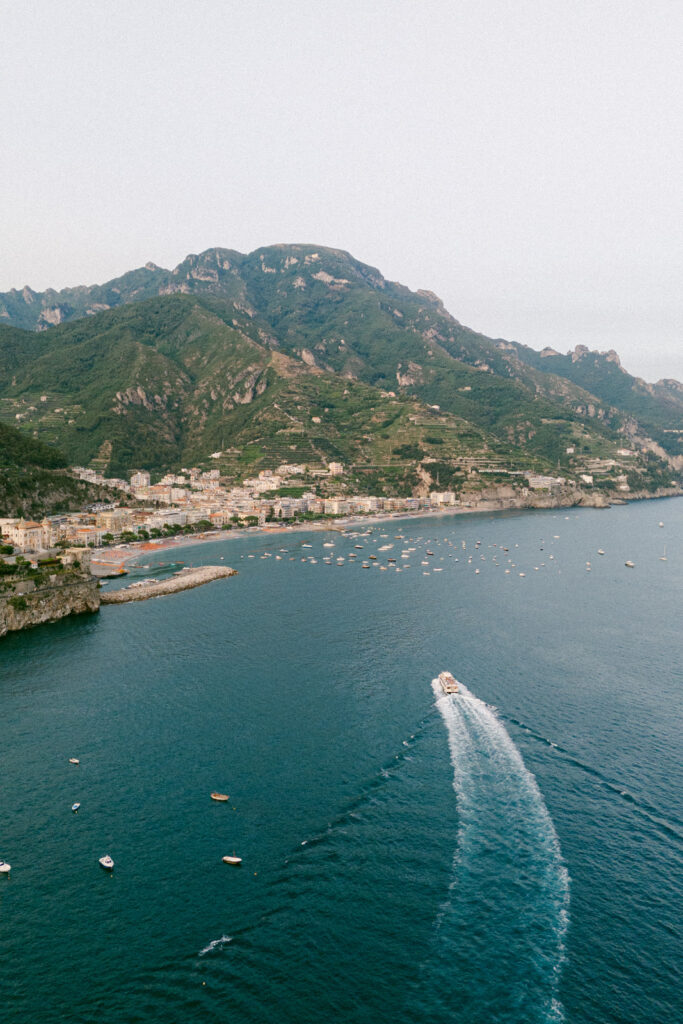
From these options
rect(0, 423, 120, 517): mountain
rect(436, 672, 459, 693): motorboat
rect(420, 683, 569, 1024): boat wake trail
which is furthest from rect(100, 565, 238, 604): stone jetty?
rect(420, 683, 569, 1024): boat wake trail

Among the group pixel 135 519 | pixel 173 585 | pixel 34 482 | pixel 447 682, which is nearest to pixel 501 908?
pixel 447 682

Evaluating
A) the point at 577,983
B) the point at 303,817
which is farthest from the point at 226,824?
the point at 577,983

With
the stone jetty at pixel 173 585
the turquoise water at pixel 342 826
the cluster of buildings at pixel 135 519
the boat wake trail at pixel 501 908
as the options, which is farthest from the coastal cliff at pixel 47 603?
the boat wake trail at pixel 501 908

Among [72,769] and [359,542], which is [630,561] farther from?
[72,769]

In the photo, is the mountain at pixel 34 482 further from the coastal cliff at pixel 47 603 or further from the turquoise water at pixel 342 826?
the turquoise water at pixel 342 826

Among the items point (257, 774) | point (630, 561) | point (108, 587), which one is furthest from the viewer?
point (630, 561)
